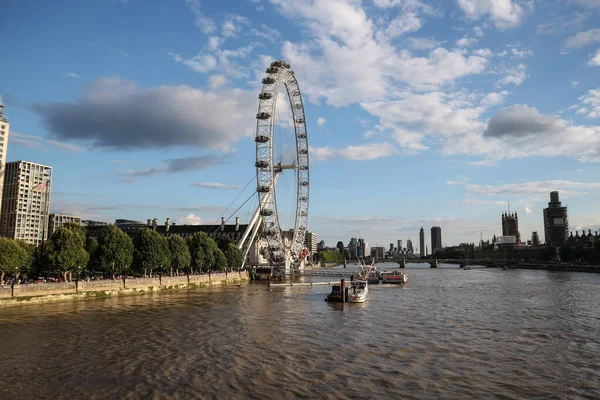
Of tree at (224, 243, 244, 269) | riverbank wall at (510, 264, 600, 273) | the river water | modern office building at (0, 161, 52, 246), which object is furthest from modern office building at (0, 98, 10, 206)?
riverbank wall at (510, 264, 600, 273)

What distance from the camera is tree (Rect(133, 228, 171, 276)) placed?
7244 cm

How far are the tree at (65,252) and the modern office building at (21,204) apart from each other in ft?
393

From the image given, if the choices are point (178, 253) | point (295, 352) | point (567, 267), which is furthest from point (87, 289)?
point (567, 267)

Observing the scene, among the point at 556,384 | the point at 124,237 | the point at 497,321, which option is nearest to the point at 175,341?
the point at 556,384

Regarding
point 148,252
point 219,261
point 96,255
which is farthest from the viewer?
point 219,261

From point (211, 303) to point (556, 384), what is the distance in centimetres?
4163

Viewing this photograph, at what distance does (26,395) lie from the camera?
65.5ft

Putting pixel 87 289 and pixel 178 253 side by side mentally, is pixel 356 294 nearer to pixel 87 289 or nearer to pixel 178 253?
pixel 87 289

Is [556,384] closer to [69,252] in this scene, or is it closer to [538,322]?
[538,322]

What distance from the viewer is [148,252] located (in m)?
72.5

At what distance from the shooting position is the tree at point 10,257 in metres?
52.8

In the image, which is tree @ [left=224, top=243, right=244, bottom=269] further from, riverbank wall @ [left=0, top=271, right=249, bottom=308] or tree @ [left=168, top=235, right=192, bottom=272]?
tree @ [left=168, top=235, right=192, bottom=272]

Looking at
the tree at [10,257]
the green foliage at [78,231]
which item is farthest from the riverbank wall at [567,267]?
the tree at [10,257]

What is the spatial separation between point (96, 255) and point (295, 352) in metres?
48.0
